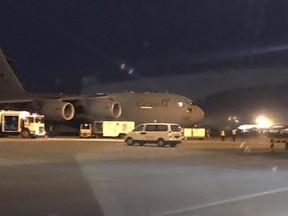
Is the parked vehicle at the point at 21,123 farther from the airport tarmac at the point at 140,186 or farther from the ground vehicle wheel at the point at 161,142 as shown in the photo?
the airport tarmac at the point at 140,186

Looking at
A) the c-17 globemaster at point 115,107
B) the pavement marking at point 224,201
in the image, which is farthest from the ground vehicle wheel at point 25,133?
the pavement marking at point 224,201

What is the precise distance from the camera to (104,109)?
179 feet

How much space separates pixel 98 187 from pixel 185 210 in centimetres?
461

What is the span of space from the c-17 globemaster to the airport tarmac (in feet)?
84.8

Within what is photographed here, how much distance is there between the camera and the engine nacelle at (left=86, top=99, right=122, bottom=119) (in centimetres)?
5459

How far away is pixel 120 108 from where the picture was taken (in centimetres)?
5584

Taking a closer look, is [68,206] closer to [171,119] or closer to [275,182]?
[275,182]

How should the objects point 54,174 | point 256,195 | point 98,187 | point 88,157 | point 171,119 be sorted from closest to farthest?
1. point 256,195
2. point 98,187
3. point 54,174
4. point 88,157
5. point 171,119

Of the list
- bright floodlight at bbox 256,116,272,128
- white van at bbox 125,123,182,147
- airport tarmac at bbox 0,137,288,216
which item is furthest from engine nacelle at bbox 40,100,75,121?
bright floodlight at bbox 256,116,272,128

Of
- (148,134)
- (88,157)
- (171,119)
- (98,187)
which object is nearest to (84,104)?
(171,119)

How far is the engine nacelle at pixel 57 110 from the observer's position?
53.4m

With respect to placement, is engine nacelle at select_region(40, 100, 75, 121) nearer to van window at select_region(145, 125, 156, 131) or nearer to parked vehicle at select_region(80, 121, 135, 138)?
parked vehicle at select_region(80, 121, 135, 138)

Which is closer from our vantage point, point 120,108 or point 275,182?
point 275,182

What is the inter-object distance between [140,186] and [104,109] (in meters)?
37.4
